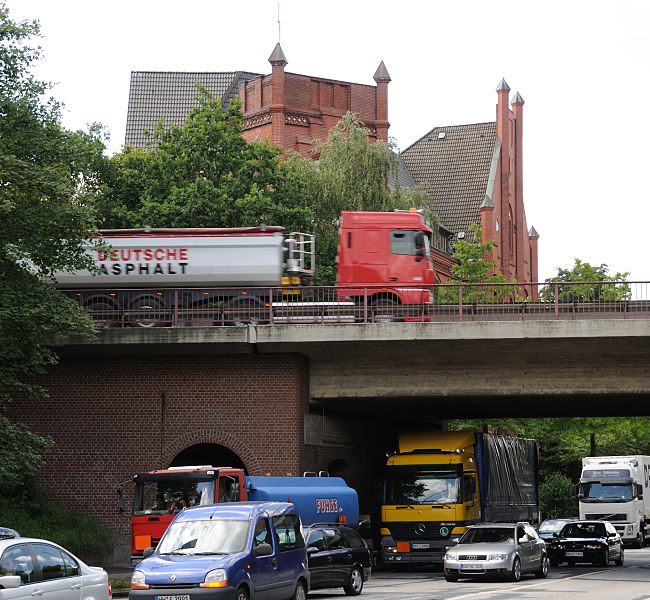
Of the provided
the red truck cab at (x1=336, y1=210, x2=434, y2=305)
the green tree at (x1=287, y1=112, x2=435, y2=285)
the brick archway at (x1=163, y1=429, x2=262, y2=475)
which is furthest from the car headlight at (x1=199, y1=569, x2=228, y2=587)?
the green tree at (x1=287, y1=112, x2=435, y2=285)

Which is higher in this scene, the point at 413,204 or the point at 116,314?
the point at 413,204

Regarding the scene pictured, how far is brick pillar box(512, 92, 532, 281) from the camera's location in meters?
89.2

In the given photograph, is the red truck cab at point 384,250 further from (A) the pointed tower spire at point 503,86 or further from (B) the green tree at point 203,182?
(A) the pointed tower spire at point 503,86

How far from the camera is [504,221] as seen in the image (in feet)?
280

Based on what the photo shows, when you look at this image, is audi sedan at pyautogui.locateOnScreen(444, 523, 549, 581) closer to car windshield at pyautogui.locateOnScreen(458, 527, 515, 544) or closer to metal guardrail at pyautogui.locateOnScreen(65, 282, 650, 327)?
car windshield at pyautogui.locateOnScreen(458, 527, 515, 544)

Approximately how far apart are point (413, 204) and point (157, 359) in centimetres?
2513

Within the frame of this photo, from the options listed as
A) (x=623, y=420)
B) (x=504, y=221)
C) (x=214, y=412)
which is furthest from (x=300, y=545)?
(x=504, y=221)

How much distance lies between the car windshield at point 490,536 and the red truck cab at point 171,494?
576cm

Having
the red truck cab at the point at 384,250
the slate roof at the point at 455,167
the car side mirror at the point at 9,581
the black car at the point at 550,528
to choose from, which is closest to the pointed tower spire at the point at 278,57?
the slate roof at the point at 455,167

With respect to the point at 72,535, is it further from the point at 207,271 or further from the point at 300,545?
the point at 300,545

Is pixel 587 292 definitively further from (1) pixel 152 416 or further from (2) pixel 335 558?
(2) pixel 335 558

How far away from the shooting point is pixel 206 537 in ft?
60.5

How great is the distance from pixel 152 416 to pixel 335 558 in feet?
38.4

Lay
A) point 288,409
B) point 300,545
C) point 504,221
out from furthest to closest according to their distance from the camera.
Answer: point 504,221 < point 288,409 < point 300,545
